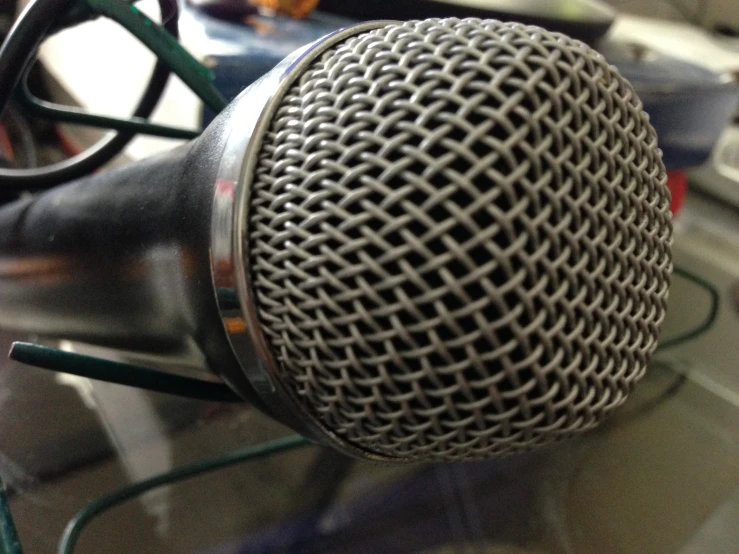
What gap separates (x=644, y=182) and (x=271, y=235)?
0.35 ft

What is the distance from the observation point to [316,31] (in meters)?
0.42

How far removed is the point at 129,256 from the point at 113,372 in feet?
0.19

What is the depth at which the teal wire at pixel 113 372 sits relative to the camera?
0.25m

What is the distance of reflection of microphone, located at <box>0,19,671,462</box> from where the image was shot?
0.45 feet

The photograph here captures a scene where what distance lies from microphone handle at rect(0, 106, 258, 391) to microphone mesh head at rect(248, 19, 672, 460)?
→ 4 centimetres

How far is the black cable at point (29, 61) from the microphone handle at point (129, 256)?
3 centimetres

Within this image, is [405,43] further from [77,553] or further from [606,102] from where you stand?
[77,553]

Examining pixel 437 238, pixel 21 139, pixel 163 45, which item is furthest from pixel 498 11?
pixel 21 139

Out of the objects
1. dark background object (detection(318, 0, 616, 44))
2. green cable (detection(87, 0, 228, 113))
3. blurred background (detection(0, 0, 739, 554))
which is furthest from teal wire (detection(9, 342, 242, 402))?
dark background object (detection(318, 0, 616, 44))

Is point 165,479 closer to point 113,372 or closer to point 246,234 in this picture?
point 113,372

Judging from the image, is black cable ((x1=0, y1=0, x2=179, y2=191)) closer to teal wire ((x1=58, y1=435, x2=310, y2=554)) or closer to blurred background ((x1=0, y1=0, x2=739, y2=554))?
blurred background ((x1=0, y1=0, x2=739, y2=554))

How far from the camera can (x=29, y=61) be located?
0.26 metres

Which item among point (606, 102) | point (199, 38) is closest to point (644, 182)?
point (606, 102)

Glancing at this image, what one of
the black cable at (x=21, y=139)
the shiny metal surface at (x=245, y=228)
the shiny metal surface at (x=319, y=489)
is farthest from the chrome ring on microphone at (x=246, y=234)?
the black cable at (x=21, y=139)
